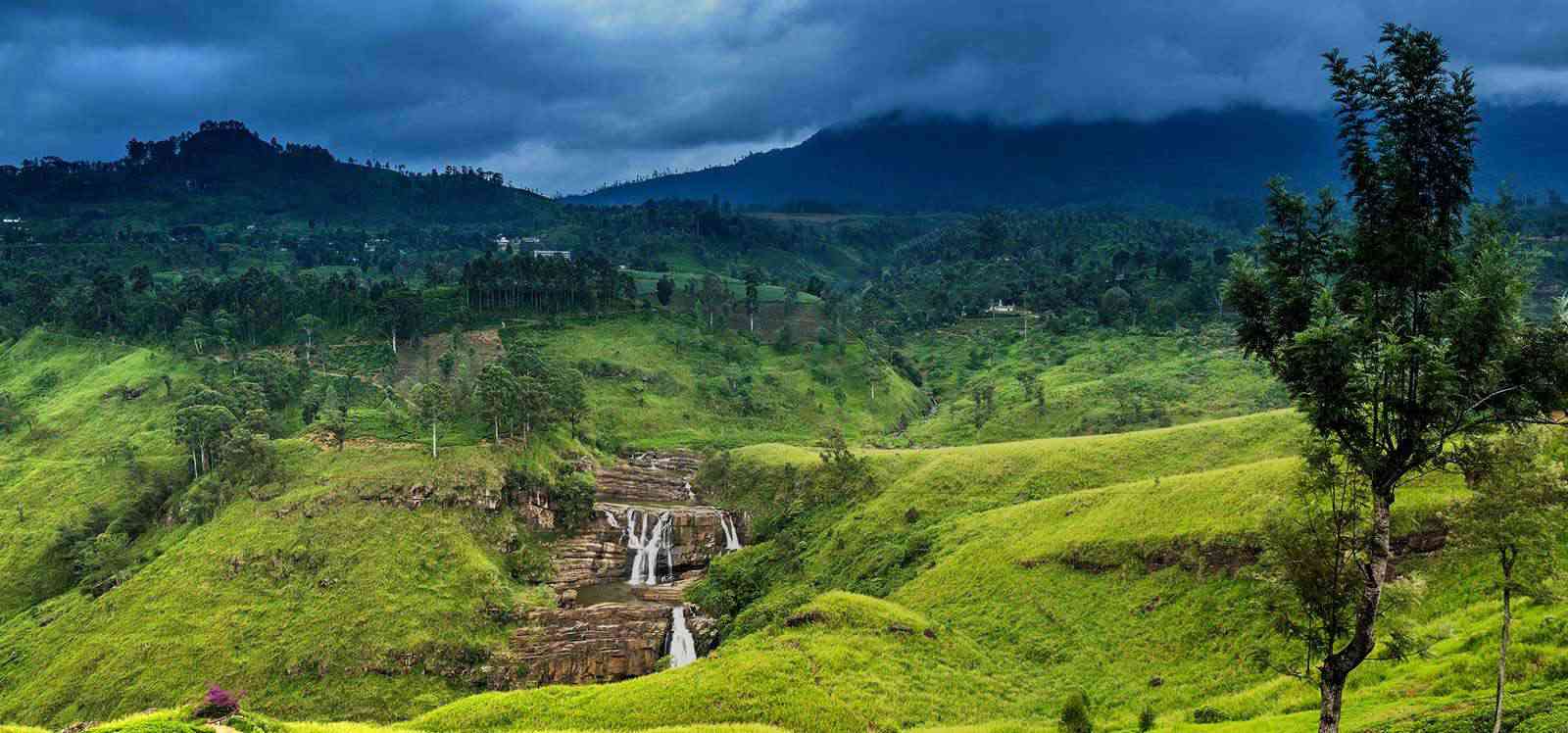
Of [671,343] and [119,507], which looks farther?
[671,343]

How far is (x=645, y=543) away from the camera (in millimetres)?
85250

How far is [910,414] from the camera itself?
139 m

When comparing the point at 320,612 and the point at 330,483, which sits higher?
the point at 330,483

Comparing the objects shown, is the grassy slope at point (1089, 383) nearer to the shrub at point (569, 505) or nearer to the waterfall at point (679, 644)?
the shrub at point (569, 505)

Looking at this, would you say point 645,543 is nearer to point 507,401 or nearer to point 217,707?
point 507,401

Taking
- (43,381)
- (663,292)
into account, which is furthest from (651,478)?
(43,381)

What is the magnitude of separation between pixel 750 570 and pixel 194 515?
181 ft

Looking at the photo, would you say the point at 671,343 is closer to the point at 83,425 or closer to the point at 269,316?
the point at 269,316

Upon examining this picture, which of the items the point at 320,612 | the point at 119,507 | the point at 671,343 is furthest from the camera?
the point at 671,343

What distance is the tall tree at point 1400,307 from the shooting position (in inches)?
660

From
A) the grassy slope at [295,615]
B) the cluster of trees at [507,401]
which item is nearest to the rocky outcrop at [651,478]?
the cluster of trees at [507,401]

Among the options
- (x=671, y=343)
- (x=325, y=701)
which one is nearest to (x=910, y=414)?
(x=671, y=343)

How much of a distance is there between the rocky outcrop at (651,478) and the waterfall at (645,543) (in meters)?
7.07

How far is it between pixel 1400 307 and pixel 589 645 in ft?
198
